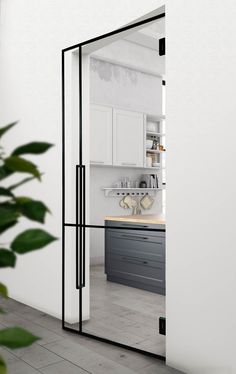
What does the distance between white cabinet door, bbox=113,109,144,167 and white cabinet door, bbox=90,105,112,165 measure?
0.11 m

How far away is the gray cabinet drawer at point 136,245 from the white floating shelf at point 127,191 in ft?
4.32

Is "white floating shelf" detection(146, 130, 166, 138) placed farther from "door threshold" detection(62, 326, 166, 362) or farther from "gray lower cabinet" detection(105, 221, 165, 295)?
"door threshold" detection(62, 326, 166, 362)

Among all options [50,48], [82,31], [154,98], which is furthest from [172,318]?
[154,98]

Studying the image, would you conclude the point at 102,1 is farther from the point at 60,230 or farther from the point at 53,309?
the point at 53,309

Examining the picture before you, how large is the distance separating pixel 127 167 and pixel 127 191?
0.37 meters

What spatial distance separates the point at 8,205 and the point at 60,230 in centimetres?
279

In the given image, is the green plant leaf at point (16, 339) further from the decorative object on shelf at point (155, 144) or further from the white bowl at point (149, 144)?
the decorative object on shelf at point (155, 144)

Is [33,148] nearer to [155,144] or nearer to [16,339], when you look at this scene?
[16,339]

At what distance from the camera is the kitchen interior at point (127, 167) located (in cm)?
418

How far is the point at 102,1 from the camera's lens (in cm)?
273

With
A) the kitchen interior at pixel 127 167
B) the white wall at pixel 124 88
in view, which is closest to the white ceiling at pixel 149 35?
the kitchen interior at pixel 127 167

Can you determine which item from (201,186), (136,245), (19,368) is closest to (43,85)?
(201,186)

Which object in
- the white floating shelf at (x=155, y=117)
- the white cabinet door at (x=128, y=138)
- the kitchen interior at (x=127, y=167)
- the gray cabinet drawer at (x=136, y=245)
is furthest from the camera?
the white floating shelf at (x=155, y=117)

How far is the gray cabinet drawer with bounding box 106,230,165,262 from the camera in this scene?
403 centimetres
